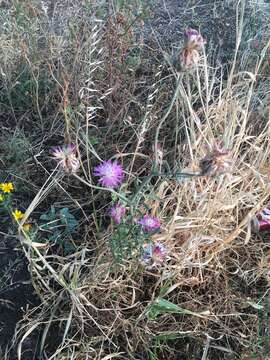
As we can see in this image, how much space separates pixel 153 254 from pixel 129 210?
0.13m

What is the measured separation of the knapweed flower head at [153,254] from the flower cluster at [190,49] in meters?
0.46

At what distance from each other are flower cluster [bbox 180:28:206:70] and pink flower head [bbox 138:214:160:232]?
383 millimetres

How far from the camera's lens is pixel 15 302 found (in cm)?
139

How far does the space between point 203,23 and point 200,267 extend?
43.4 inches

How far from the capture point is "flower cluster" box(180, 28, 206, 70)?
40.2 inches

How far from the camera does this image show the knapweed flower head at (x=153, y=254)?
1.30 metres

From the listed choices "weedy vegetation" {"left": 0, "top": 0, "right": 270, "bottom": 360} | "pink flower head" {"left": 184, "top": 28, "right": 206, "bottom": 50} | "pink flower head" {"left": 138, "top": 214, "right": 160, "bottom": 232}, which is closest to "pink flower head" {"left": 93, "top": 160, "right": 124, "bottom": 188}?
"weedy vegetation" {"left": 0, "top": 0, "right": 270, "bottom": 360}

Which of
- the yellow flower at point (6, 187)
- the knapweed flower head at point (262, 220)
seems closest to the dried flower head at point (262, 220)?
the knapweed flower head at point (262, 220)


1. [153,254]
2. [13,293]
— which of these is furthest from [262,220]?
[13,293]

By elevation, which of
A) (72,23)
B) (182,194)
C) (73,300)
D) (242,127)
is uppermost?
(72,23)

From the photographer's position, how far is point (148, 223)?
127 centimetres

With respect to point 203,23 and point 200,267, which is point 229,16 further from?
point 200,267

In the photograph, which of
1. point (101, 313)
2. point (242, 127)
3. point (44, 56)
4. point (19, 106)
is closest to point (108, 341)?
point (101, 313)

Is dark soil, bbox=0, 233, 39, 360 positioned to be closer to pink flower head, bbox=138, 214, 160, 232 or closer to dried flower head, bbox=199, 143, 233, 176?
pink flower head, bbox=138, 214, 160, 232
